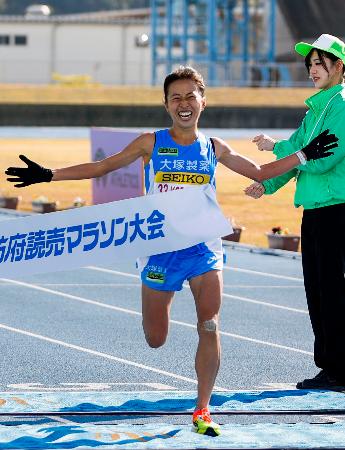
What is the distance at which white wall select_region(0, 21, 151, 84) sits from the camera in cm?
9638

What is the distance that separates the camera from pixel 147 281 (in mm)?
7977

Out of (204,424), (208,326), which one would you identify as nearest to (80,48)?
(208,326)

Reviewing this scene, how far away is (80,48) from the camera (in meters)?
102

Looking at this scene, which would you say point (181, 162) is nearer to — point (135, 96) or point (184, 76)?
point (184, 76)

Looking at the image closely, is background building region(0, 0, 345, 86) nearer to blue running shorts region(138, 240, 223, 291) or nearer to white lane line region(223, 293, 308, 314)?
white lane line region(223, 293, 308, 314)

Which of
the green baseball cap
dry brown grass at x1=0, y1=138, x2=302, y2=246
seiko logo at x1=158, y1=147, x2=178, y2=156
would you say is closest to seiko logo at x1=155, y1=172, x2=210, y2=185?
seiko logo at x1=158, y1=147, x2=178, y2=156

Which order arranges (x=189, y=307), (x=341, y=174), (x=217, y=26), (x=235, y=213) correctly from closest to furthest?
Result: (x=341, y=174) < (x=189, y=307) < (x=235, y=213) < (x=217, y=26)

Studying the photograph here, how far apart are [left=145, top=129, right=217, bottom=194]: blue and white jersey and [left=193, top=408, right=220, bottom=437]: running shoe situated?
126 centimetres

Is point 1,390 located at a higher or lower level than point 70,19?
lower

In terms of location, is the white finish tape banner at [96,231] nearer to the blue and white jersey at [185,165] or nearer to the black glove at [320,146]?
the blue and white jersey at [185,165]

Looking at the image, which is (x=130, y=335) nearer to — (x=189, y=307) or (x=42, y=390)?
(x=189, y=307)

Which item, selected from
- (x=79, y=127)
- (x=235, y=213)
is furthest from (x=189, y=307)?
(x=79, y=127)

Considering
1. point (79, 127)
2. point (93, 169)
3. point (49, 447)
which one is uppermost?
point (79, 127)

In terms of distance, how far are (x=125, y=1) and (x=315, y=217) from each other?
168m
